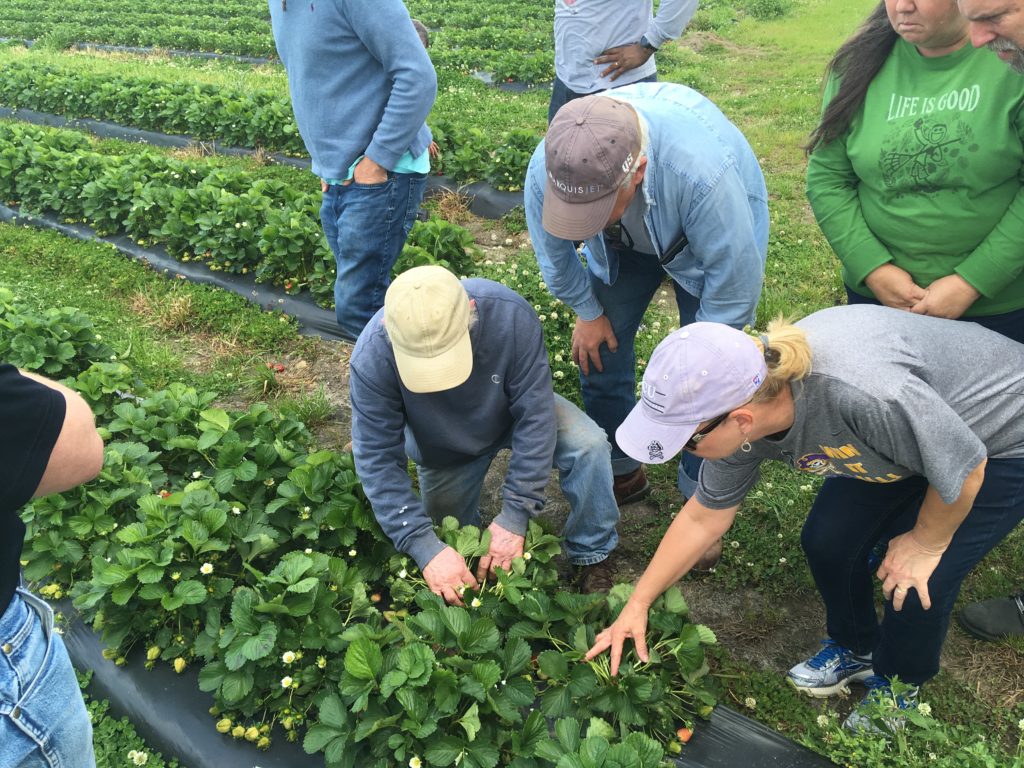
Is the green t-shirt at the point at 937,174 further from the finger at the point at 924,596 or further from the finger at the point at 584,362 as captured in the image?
the finger at the point at 584,362

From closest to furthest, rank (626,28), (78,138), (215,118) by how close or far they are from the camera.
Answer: (626,28) < (78,138) < (215,118)

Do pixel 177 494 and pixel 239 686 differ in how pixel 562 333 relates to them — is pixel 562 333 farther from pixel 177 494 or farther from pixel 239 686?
pixel 239 686

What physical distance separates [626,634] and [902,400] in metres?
0.96

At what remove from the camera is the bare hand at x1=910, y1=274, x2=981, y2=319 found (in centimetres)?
215

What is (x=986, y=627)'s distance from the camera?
271 cm

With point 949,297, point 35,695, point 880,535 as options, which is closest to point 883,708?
point 880,535

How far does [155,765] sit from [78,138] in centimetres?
695

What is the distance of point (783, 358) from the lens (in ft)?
5.54

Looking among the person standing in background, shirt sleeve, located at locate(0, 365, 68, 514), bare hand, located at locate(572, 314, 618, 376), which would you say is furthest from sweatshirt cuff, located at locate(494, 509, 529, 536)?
the person standing in background

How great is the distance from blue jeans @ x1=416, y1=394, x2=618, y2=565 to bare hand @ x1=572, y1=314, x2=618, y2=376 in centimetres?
23

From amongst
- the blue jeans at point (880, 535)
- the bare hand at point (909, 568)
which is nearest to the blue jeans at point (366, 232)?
the blue jeans at point (880, 535)

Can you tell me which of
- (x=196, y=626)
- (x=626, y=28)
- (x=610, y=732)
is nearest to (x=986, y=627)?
(x=610, y=732)

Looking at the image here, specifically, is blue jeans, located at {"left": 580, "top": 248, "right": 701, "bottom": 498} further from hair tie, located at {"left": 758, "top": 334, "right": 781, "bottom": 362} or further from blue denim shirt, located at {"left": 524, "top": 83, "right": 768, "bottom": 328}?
hair tie, located at {"left": 758, "top": 334, "right": 781, "bottom": 362}

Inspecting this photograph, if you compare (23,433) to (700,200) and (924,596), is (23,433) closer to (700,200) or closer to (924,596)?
(700,200)
